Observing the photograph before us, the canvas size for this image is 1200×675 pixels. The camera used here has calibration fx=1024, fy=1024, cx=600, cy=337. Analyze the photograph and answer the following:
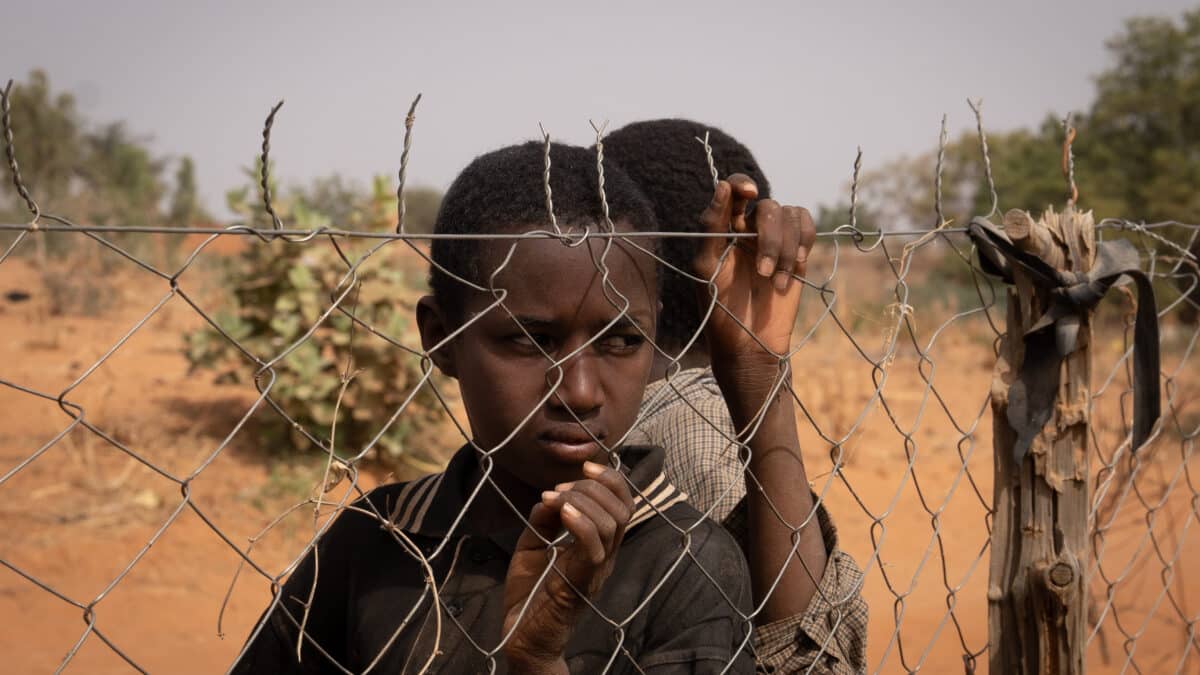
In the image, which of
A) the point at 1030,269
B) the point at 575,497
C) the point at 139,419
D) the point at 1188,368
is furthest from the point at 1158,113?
the point at 575,497

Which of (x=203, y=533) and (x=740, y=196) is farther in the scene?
(x=203, y=533)

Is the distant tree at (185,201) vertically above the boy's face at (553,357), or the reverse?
the distant tree at (185,201)

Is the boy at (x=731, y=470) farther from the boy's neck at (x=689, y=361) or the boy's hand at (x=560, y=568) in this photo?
the boy's hand at (x=560, y=568)

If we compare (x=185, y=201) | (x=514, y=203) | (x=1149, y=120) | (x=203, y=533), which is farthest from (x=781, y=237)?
(x=185, y=201)

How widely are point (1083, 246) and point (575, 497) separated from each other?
1285 millimetres

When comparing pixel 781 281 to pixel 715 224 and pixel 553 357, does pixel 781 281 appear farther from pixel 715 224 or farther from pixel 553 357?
pixel 553 357

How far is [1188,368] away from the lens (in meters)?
12.8

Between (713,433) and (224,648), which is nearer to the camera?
(713,433)

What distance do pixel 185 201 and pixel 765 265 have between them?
28955 millimetres

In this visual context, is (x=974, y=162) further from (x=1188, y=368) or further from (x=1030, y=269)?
(x=1030, y=269)

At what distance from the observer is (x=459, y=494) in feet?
5.59

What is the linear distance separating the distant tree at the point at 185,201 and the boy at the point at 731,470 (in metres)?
18.8

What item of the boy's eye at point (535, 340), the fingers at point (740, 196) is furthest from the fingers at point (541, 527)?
the fingers at point (740, 196)

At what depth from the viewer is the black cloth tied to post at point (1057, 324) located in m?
1.98
